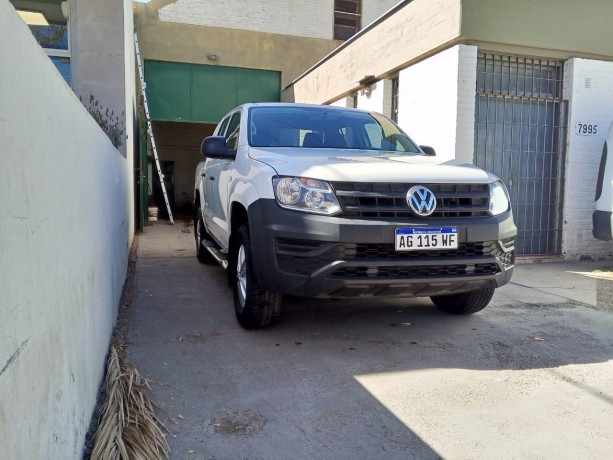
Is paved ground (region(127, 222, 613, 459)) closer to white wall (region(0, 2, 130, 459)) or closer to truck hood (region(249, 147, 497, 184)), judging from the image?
white wall (region(0, 2, 130, 459))

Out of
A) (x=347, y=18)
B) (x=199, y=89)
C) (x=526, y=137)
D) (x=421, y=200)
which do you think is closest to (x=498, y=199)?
(x=421, y=200)

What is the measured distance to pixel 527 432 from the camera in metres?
2.67

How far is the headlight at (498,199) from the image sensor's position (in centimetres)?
388

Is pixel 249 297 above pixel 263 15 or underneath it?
underneath

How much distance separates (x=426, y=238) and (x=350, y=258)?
0.54 m

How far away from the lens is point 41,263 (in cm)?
170

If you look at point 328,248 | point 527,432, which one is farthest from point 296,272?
point 527,432

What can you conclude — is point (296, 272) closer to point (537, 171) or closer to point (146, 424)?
point (146, 424)

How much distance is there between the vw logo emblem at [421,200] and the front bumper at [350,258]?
0.21 feet

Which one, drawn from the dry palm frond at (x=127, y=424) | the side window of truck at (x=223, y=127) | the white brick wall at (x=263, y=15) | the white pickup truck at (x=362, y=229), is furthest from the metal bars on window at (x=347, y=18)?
the dry palm frond at (x=127, y=424)

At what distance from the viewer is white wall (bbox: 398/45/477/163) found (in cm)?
719

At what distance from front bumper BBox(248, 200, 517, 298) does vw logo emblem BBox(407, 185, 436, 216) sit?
0.07 metres

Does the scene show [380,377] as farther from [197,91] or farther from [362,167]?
[197,91]

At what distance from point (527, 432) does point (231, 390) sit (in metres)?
1.65
